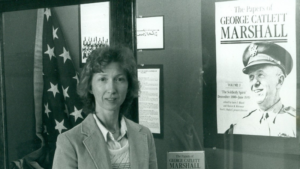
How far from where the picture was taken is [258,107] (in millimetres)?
2738

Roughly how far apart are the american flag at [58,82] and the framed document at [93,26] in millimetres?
146

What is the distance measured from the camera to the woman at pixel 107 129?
2.24 metres

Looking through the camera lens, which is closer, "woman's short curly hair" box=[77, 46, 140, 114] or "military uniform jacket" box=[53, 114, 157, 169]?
"military uniform jacket" box=[53, 114, 157, 169]

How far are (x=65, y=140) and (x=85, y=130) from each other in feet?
0.41

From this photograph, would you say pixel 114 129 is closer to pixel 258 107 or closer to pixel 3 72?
pixel 258 107

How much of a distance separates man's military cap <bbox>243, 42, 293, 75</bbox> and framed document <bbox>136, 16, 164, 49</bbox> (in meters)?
0.62

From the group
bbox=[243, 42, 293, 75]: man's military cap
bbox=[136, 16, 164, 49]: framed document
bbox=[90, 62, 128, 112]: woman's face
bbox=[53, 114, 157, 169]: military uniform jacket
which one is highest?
bbox=[136, 16, 164, 49]: framed document

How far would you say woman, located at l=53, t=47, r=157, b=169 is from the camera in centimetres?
224

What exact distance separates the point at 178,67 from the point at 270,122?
732 mm

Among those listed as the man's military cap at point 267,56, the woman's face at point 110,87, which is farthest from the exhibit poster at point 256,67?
the woman's face at point 110,87

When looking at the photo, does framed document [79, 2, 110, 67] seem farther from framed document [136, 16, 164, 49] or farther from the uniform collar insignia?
the uniform collar insignia

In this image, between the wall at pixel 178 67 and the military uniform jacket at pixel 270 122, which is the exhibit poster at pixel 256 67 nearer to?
the military uniform jacket at pixel 270 122

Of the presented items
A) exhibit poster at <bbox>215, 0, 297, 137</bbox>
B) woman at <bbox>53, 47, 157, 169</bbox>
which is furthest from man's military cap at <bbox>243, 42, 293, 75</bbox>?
woman at <bbox>53, 47, 157, 169</bbox>

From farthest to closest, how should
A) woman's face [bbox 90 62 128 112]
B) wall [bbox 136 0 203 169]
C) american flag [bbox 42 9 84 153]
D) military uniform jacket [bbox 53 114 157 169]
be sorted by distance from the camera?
american flag [bbox 42 9 84 153]
wall [bbox 136 0 203 169]
woman's face [bbox 90 62 128 112]
military uniform jacket [bbox 53 114 157 169]
